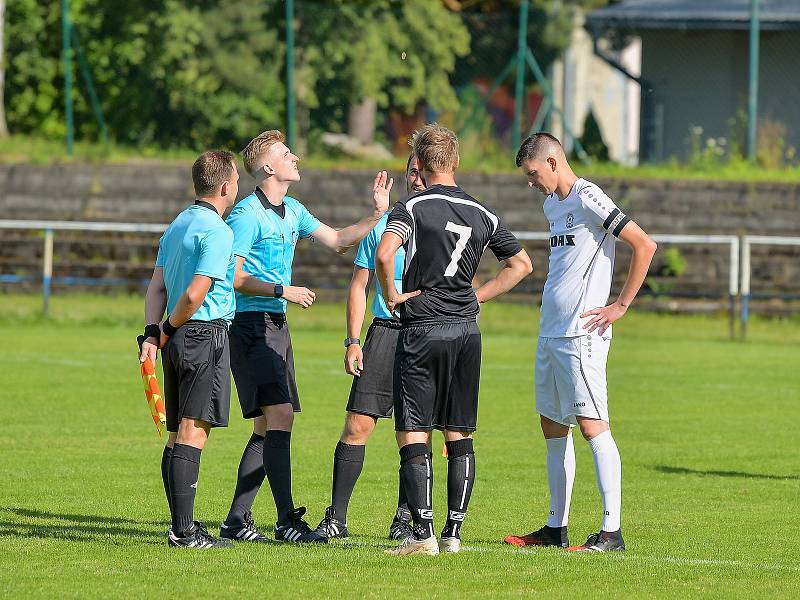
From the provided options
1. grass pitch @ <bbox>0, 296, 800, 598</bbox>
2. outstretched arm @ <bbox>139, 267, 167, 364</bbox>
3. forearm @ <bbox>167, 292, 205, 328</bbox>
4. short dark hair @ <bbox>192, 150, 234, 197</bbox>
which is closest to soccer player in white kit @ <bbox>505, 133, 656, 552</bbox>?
grass pitch @ <bbox>0, 296, 800, 598</bbox>

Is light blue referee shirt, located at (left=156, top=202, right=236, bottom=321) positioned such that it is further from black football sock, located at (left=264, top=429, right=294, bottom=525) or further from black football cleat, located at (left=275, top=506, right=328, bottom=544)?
black football cleat, located at (left=275, top=506, right=328, bottom=544)

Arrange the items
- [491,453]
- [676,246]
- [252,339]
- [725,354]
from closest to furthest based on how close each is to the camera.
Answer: [252,339]
[491,453]
[725,354]
[676,246]

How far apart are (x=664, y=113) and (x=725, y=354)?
11501 millimetres

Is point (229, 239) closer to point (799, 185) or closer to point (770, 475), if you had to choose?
point (770, 475)

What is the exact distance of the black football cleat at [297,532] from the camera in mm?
8203

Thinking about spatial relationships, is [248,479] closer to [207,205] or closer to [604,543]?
[207,205]

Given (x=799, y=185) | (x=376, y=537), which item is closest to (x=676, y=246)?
(x=799, y=185)

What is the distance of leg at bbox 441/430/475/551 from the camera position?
7.89 m

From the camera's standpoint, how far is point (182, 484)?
7.73 m

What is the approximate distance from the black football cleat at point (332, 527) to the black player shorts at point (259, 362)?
0.66 meters

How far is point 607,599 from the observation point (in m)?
6.83

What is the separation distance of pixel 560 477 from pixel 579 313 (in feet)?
3.03

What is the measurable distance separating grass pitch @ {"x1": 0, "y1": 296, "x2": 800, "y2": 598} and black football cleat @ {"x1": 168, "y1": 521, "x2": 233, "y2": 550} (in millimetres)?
90

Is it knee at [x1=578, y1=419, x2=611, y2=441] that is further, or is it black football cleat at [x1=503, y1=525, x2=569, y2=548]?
black football cleat at [x1=503, y1=525, x2=569, y2=548]
